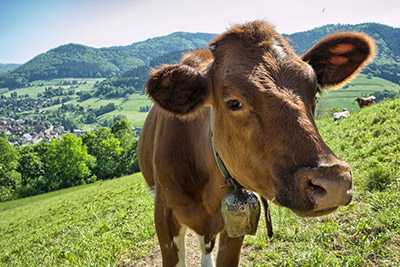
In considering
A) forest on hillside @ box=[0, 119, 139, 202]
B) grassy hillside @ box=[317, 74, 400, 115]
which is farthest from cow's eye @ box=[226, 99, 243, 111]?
grassy hillside @ box=[317, 74, 400, 115]

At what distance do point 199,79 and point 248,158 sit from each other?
0.91 m

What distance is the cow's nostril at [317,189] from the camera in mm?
1561

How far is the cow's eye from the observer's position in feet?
6.93

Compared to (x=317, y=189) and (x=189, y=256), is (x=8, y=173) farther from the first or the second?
Answer: (x=317, y=189)

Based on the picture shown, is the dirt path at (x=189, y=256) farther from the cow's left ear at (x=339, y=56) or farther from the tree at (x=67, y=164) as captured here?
the tree at (x=67, y=164)

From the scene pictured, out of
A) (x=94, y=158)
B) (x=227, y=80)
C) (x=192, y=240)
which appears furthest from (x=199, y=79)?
(x=94, y=158)

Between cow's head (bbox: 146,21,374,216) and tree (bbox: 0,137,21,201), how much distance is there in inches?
2422

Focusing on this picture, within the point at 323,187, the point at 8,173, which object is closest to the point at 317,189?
the point at 323,187

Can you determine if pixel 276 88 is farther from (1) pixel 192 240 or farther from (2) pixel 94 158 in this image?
(2) pixel 94 158

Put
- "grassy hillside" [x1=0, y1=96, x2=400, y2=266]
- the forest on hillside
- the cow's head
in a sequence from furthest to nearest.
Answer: the forest on hillside < "grassy hillside" [x1=0, y1=96, x2=400, y2=266] < the cow's head

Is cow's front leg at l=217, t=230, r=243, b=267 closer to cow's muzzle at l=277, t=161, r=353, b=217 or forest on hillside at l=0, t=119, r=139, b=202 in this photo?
cow's muzzle at l=277, t=161, r=353, b=217

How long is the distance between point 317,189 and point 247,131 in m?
0.69

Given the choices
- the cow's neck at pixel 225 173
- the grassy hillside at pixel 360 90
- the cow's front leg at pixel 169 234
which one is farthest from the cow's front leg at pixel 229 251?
the grassy hillside at pixel 360 90

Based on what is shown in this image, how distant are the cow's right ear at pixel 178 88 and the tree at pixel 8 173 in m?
61.3
